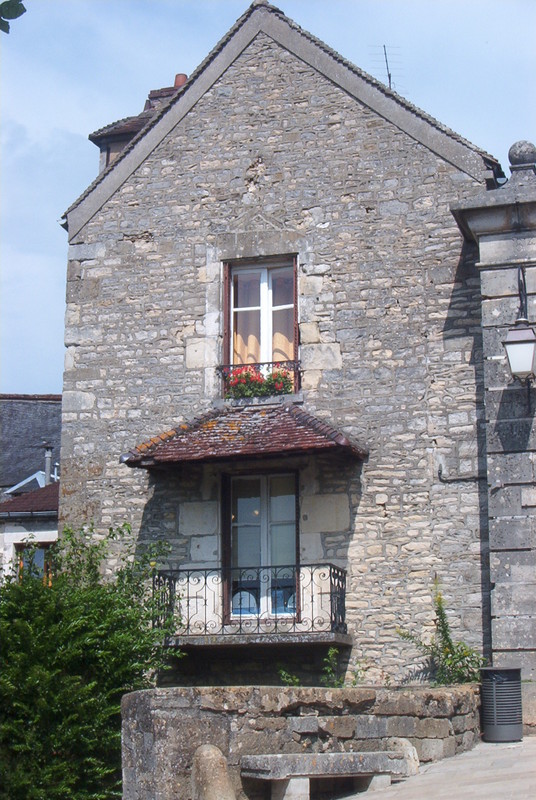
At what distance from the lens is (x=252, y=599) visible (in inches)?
465

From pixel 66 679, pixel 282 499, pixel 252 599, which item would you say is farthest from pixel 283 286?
pixel 66 679

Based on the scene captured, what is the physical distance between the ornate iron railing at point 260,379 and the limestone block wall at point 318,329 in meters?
0.12

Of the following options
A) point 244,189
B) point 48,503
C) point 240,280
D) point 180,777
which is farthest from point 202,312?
point 180,777

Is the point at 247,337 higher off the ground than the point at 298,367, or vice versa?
the point at 247,337

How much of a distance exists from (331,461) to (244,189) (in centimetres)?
306

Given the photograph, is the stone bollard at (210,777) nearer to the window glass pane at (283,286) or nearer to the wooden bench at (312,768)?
the wooden bench at (312,768)

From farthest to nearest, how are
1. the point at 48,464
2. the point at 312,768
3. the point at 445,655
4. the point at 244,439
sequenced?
the point at 48,464
the point at 244,439
the point at 445,655
the point at 312,768

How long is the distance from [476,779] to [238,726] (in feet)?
4.89

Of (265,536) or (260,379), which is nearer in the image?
(265,536)

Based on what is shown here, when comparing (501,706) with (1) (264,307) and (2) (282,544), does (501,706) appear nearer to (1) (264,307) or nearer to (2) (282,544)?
(2) (282,544)

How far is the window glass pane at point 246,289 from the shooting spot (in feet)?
41.8

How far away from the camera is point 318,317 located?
12.2 m

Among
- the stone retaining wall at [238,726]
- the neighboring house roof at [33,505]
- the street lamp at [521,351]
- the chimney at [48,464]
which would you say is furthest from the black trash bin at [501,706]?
the chimney at [48,464]

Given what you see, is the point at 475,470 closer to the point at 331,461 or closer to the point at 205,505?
the point at 331,461
